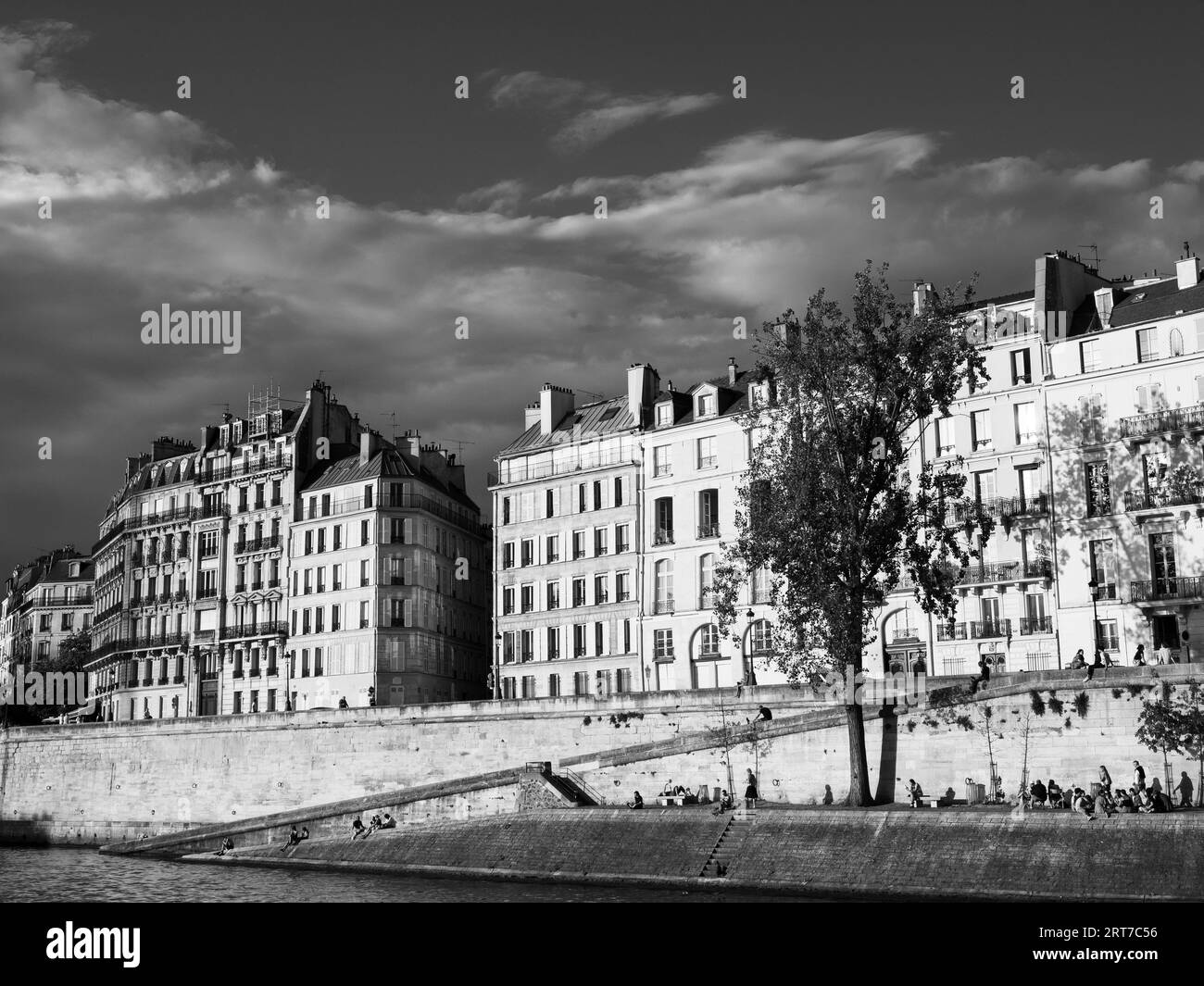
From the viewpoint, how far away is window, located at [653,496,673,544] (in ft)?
224

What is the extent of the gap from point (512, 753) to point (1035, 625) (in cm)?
2136

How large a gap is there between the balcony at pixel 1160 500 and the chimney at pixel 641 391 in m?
24.9

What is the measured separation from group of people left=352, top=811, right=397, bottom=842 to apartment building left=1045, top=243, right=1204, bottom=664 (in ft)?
86.8

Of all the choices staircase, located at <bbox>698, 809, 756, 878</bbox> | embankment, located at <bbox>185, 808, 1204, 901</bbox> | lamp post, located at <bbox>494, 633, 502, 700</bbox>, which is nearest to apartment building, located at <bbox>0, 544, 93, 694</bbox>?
lamp post, located at <bbox>494, 633, 502, 700</bbox>

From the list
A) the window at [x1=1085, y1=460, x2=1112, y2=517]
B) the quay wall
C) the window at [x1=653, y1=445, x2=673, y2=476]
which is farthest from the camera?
the window at [x1=653, y1=445, x2=673, y2=476]

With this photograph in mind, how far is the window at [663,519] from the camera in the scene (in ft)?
224

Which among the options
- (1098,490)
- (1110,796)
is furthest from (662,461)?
(1110,796)

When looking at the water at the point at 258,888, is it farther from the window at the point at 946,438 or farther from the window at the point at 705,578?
the window at the point at 946,438

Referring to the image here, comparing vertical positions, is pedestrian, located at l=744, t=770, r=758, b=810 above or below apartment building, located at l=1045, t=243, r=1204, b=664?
below

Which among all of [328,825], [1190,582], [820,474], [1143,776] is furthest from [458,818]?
[1190,582]

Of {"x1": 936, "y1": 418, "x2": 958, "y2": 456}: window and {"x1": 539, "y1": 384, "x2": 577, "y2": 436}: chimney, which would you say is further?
{"x1": 539, "y1": 384, "x2": 577, "y2": 436}: chimney

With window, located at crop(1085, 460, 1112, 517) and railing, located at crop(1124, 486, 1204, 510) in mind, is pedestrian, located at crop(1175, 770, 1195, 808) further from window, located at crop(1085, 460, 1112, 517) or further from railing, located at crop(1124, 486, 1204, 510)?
window, located at crop(1085, 460, 1112, 517)

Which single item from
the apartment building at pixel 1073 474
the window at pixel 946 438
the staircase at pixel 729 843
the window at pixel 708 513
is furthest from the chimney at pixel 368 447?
the staircase at pixel 729 843
